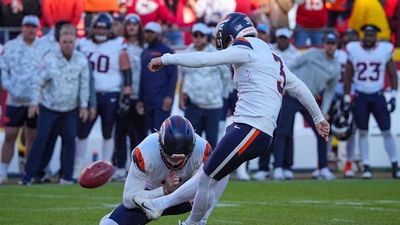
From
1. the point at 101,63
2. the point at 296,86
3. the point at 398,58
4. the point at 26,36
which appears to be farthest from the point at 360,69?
the point at 296,86

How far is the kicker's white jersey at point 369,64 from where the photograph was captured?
14305 mm

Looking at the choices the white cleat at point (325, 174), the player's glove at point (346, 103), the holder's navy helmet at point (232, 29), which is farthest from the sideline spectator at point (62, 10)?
the holder's navy helmet at point (232, 29)

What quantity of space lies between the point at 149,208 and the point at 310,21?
9504 millimetres

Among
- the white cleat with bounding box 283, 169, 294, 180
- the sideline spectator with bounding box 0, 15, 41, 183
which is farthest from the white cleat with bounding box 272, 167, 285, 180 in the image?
the sideline spectator with bounding box 0, 15, 41, 183

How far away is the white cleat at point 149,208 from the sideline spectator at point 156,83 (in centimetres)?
628

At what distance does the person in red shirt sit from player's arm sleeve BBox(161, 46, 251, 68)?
28.7 ft

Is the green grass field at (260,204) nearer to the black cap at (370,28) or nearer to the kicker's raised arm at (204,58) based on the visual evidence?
the kicker's raised arm at (204,58)

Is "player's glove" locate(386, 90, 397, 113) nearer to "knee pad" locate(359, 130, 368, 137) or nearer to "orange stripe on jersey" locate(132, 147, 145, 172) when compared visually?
"knee pad" locate(359, 130, 368, 137)

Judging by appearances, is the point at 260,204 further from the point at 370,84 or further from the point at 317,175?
the point at 370,84

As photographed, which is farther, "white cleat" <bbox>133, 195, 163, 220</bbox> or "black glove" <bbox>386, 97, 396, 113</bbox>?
"black glove" <bbox>386, 97, 396, 113</bbox>

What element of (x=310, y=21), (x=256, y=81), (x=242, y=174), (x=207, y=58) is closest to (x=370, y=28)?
(x=310, y=21)

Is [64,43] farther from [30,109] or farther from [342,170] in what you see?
[342,170]

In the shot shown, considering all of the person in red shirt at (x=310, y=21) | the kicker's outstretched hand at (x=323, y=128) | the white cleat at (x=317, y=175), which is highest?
the kicker's outstretched hand at (x=323, y=128)

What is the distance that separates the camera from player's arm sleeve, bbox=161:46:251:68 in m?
6.93
